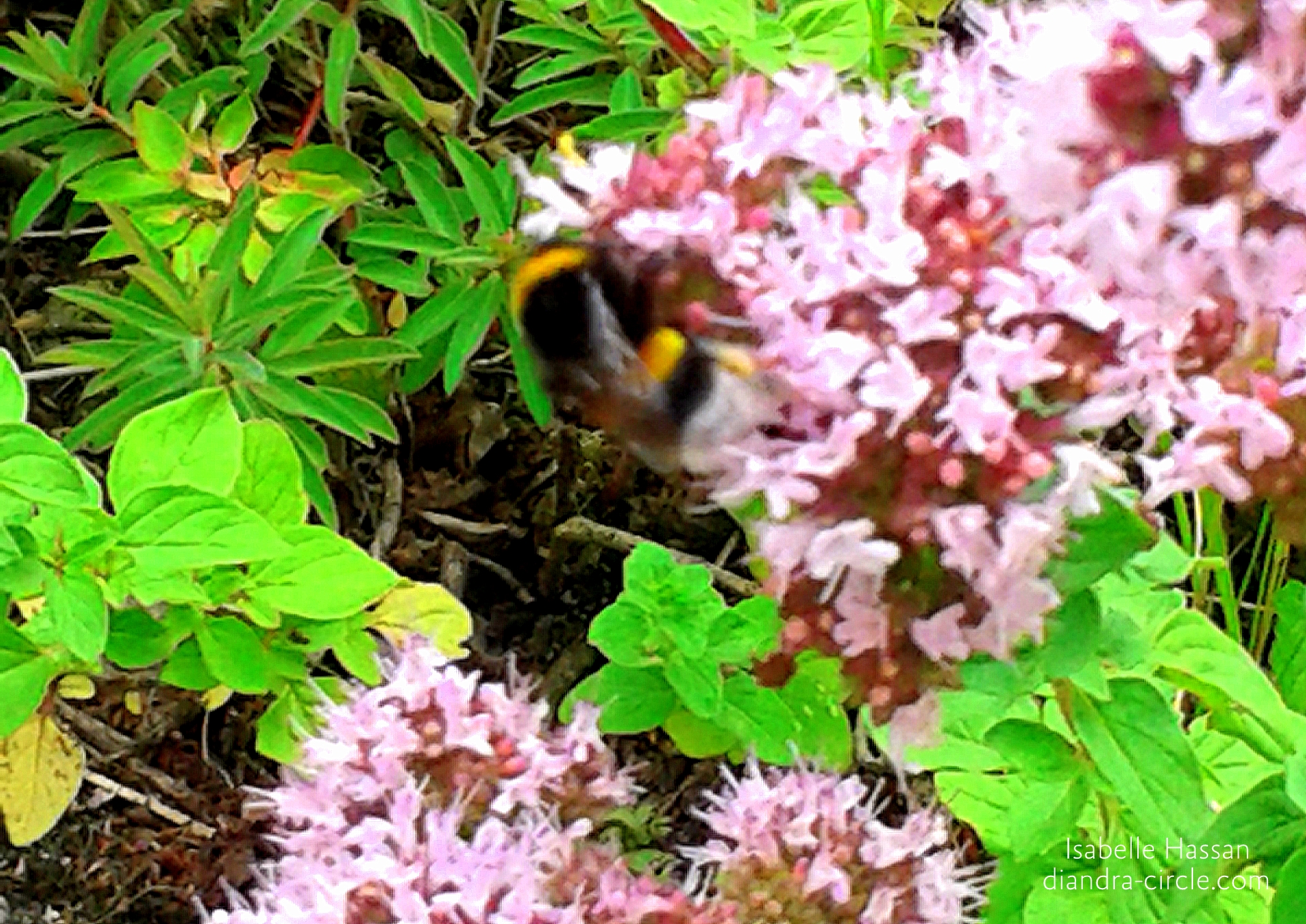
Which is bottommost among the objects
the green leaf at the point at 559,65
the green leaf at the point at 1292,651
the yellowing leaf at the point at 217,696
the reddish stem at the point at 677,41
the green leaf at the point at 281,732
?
the yellowing leaf at the point at 217,696

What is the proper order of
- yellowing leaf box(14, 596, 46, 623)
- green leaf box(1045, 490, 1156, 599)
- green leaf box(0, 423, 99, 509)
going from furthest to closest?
yellowing leaf box(14, 596, 46, 623) → green leaf box(0, 423, 99, 509) → green leaf box(1045, 490, 1156, 599)

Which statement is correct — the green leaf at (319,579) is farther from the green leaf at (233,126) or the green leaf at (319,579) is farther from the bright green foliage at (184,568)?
the green leaf at (233,126)

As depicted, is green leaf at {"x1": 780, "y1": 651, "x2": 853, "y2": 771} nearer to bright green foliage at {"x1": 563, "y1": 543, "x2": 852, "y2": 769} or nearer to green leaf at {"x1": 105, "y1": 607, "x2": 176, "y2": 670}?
bright green foliage at {"x1": 563, "y1": 543, "x2": 852, "y2": 769}

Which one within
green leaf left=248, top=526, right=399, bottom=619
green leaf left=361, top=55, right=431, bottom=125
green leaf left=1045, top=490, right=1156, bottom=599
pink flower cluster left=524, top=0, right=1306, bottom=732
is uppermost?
pink flower cluster left=524, top=0, right=1306, bottom=732

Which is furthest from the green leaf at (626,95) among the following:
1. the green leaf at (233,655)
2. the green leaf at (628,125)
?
the green leaf at (233,655)

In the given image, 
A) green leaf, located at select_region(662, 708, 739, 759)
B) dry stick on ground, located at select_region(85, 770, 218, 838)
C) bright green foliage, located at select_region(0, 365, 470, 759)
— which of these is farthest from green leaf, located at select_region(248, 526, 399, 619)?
dry stick on ground, located at select_region(85, 770, 218, 838)

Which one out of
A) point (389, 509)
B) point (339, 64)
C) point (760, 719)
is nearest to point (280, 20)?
point (339, 64)
